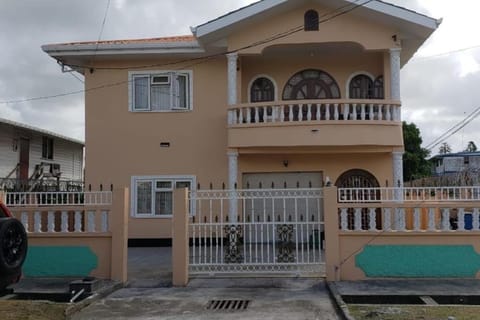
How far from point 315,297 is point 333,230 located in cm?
148

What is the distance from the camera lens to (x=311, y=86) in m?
16.1

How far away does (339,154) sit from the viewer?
15.4m

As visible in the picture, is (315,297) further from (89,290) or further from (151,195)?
(151,195)

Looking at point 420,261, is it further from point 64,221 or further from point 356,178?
point 356,178

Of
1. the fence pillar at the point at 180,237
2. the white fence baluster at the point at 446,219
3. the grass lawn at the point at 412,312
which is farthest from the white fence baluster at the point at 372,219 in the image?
the fence pillar at the point at 180,237

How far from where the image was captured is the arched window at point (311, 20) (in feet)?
47.7

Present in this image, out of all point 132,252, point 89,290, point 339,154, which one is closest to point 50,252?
point 89,290

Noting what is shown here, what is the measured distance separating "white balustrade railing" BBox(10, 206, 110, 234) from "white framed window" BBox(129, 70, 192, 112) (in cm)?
675

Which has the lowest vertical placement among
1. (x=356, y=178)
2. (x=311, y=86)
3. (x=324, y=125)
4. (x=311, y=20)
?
(x=356, y=178)

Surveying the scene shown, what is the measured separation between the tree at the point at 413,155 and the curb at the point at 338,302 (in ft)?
85.6

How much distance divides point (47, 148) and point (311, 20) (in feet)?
53.1

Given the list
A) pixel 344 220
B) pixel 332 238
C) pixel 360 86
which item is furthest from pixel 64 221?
pixel 360 86

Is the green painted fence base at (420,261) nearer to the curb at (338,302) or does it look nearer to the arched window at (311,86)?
the curb at (338,302)

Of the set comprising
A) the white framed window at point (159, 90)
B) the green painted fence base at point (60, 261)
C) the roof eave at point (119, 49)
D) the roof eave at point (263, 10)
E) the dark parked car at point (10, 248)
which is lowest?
the green painted fence base at point (60, 261)
